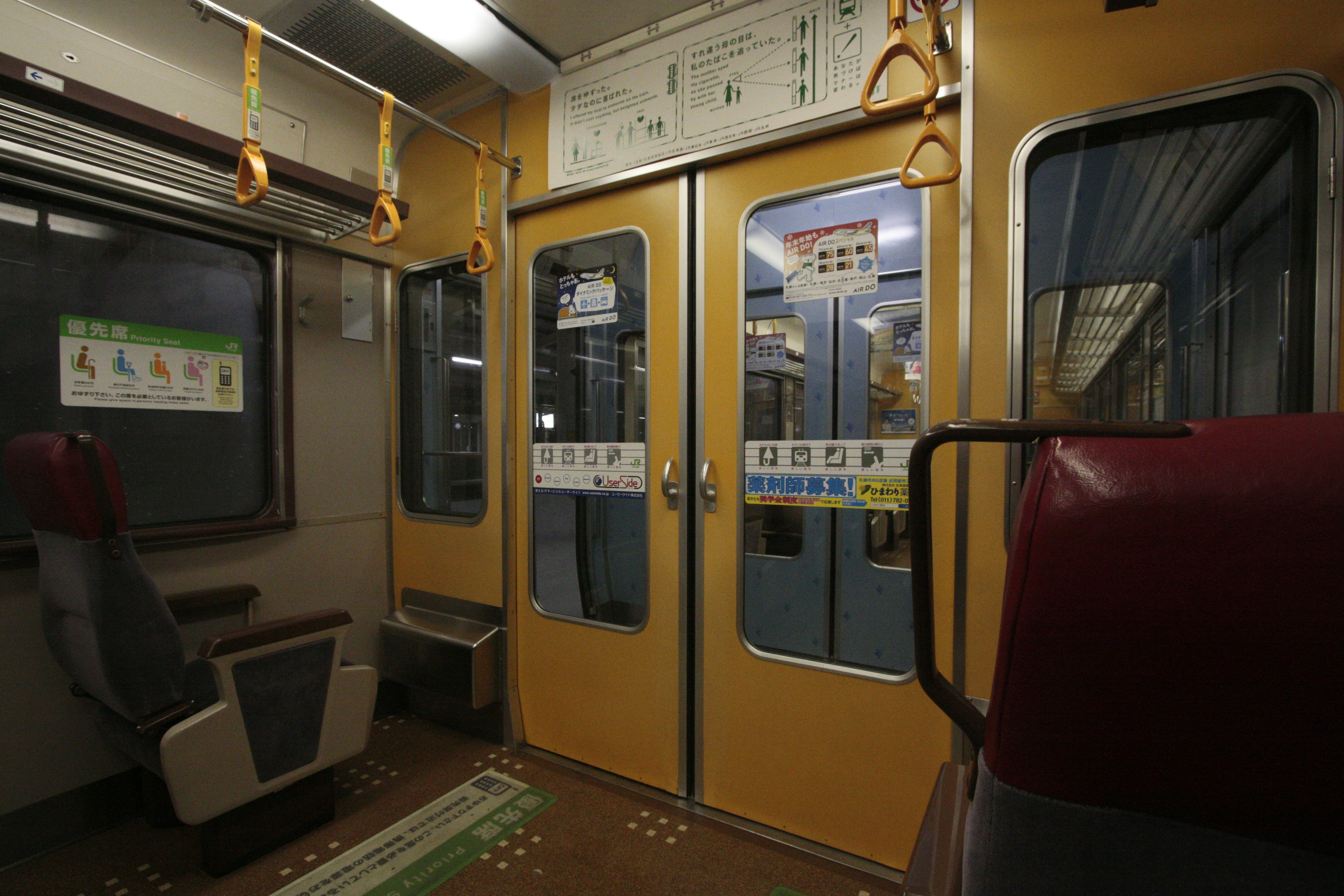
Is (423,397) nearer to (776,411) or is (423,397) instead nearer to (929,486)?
(776,411)

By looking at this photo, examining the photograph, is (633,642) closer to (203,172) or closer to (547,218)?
(547,218)

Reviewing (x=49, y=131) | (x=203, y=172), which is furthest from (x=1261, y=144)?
(x=49, y=131)

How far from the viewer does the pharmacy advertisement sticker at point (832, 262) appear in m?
1.90

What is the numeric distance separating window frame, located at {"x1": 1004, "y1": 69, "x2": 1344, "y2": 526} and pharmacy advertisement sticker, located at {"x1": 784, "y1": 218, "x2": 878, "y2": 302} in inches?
15.6

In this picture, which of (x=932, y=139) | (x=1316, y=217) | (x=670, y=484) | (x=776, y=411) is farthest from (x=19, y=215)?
(x=1316, y=217)

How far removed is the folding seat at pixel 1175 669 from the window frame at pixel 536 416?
1.79 m

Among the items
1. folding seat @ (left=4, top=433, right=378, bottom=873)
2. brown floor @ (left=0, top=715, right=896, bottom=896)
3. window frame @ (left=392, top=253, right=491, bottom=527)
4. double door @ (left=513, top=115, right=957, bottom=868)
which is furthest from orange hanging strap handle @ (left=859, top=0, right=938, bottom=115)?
folding seat @ (left=4, top=433, right=378, bottom=873)

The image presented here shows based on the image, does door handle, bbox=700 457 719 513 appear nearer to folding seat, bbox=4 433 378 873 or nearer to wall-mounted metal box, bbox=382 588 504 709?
wall-mounted metal box, bbox=382 588 504 709

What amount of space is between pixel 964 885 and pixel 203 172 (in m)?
2.91

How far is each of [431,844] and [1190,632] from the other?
2.34 metres

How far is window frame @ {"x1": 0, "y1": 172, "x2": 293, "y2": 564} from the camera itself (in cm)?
229

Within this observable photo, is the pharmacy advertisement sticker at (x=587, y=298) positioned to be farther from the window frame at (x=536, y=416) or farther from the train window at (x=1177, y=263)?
the train window at (x=1177, y=263)

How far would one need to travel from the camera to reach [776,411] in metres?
2.08

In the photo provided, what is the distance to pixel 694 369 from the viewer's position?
7.29ft
